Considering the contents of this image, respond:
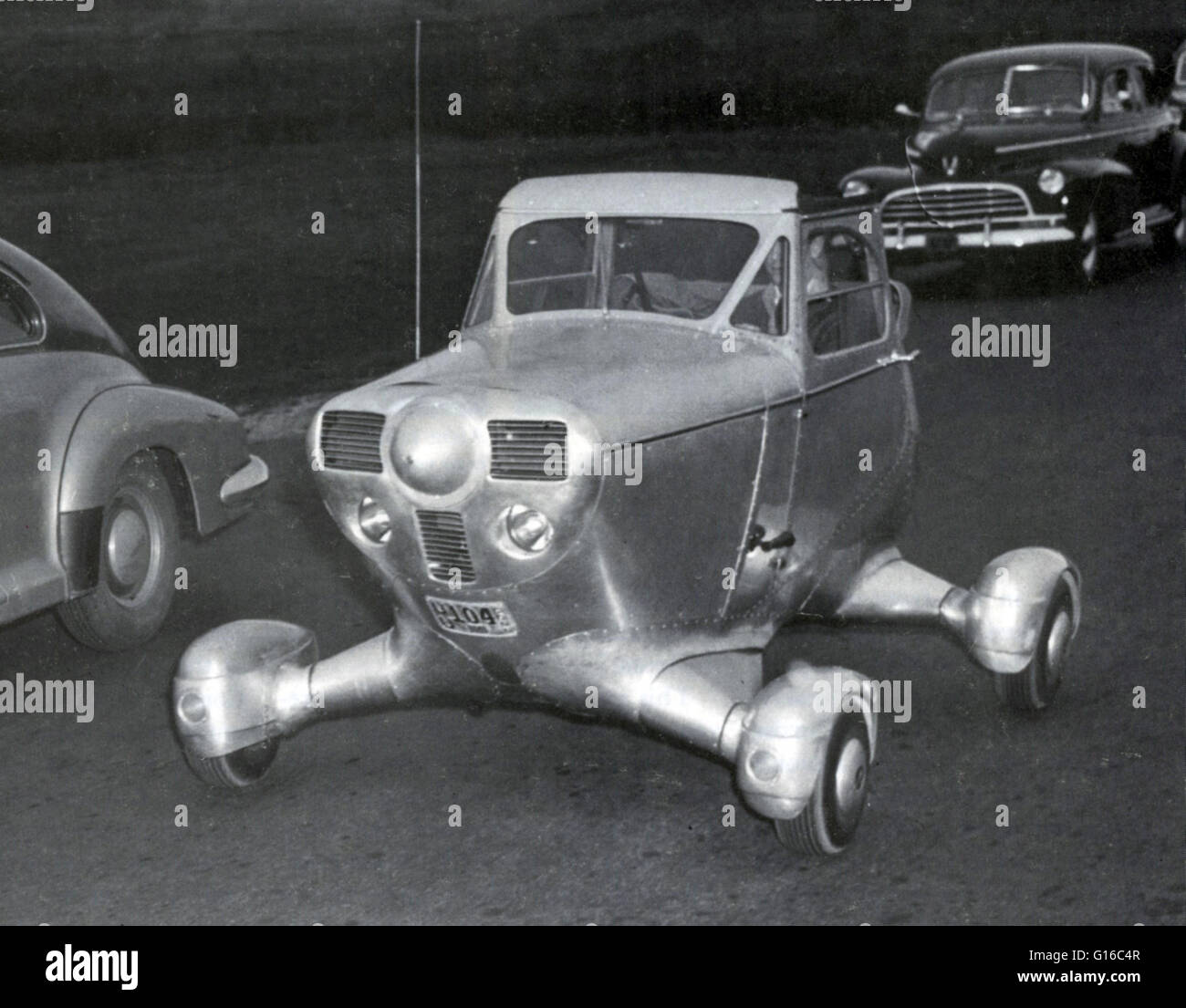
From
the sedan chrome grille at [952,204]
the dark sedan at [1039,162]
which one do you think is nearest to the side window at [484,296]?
the dark sedan at [1039,162]

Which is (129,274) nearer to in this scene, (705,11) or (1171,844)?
(705,11)

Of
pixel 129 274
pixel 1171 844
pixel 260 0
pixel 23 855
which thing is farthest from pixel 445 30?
pixel 1171 844

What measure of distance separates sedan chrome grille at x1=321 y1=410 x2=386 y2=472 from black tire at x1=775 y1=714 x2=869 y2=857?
144 cm

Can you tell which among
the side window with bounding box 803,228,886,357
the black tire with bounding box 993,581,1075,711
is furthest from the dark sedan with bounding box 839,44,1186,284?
the black tire with bounding box 993,581,1075,711

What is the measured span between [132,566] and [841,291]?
2.94 meters

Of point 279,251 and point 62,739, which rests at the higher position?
point 279,251

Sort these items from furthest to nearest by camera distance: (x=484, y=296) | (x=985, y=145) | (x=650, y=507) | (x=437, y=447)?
(x=985, y=145) → (x=484, y=296) → (x=650, y=507) → (x=437, y=447)

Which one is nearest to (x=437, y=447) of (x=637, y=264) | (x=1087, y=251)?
(x=637, y=264)

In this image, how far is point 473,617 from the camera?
4484 mm

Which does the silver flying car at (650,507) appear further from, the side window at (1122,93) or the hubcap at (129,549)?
the side window at (1122,93)

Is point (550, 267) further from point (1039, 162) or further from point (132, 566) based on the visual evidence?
point (1039, 162)

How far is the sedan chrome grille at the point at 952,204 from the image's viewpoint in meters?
11.2

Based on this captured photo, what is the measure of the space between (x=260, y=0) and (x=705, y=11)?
7.11ft
